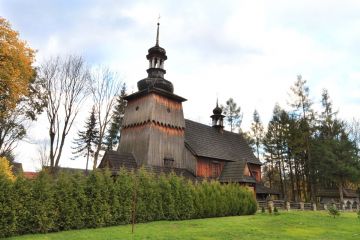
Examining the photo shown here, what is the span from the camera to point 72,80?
95.7 feet

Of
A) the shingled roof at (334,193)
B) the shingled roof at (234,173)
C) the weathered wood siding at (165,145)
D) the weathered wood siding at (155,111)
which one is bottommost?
the shingled roof at (334,193)

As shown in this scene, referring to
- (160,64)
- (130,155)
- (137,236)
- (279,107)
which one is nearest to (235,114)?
(279,107)

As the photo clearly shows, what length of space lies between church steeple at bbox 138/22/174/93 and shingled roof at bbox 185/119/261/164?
5.51 meters

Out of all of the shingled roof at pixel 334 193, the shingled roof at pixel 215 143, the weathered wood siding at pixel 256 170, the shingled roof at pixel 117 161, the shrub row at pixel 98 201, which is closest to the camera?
the shrub row at pixel 98 201

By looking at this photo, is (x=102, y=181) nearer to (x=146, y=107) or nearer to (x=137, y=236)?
(x=137, y=236)

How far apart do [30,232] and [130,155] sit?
48.7 ft

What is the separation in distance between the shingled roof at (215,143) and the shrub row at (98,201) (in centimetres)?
912

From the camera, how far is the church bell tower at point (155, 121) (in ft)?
91.4

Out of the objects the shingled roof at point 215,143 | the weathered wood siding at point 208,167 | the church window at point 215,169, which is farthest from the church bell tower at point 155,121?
the church window at point 215,169

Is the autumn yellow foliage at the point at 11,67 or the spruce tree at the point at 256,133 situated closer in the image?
the autumn yellow foliage at the point at 11,67

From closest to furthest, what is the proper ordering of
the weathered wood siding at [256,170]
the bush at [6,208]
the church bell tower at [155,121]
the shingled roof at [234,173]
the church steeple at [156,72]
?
the bush at [6,208], the church bell tower at [155,121], the shingled roof at [234,173], the church steeple at [156,72], the weathered wood siding at [256,170]

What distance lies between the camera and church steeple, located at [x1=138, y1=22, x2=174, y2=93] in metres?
29.8

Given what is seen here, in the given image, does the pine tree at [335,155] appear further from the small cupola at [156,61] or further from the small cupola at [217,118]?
the small cupola at [156,61]

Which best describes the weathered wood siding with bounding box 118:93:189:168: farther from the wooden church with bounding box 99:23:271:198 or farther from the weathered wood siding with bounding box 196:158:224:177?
the weathered wood siding with bounding box 196:158:224:177
